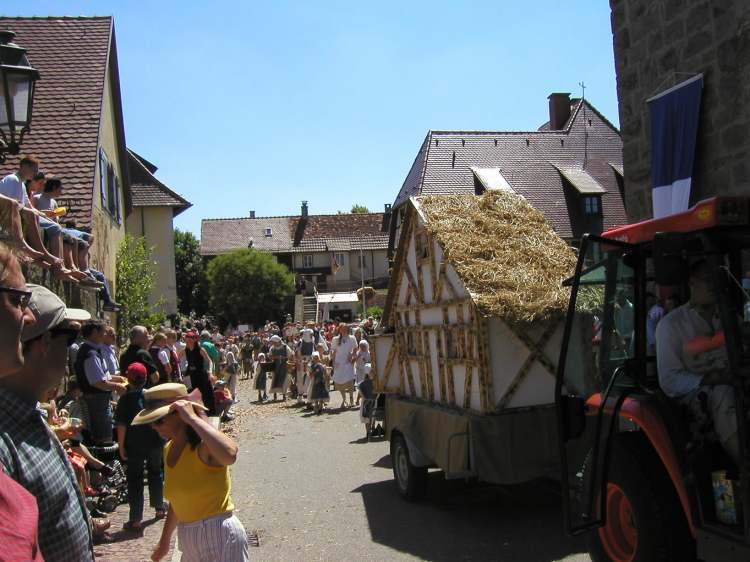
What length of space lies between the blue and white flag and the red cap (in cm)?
612

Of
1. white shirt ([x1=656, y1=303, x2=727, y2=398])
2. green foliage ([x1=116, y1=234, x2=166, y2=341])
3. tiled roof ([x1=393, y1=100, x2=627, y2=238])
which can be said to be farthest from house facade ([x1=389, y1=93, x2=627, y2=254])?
white shirt ([x1=656, y1=303, x2=727, y2=398])

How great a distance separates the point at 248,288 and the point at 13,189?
52.1 m

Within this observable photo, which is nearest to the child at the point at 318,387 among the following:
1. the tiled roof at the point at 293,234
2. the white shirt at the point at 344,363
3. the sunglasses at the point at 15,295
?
the white shirt at the point at 344,363

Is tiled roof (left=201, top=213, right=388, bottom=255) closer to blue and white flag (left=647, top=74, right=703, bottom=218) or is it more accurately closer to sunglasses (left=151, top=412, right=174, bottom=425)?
blue and white flag (left=647, top=74, right=703, bottom=218)

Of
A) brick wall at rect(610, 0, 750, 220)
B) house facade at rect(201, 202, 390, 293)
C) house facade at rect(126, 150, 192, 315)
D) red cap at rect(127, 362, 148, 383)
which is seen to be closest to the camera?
red cap at rect(127, 362, 148, 383)

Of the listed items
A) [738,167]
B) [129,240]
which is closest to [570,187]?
[129,240]

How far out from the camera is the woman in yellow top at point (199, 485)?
412cm

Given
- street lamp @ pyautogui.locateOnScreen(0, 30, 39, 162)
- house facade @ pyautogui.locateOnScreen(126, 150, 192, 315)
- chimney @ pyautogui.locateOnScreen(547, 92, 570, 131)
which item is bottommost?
street lamp @ pyautogui.locateOnScreen(0, 30, 39, 162)

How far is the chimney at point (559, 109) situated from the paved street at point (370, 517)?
3774 cm

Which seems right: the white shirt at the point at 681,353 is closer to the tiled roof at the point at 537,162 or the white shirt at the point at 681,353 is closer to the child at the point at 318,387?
the child at the point at 318,387

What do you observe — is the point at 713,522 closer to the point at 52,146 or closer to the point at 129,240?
the point at 52,146

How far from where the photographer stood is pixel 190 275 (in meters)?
73.5

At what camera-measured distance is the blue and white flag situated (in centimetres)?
878

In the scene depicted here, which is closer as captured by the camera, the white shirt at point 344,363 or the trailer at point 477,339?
the trailer at point 477,339
